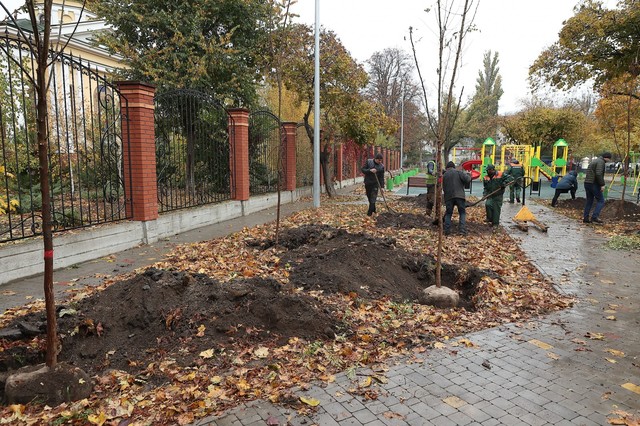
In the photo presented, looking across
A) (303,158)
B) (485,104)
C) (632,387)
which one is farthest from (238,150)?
(485,104)

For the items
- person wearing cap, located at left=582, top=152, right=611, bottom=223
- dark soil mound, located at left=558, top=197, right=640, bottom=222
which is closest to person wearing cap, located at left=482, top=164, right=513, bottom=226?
person wearing cap, located at left=582, top=152, right=611, bottom=223

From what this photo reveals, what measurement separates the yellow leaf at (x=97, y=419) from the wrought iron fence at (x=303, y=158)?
1643 centimetres

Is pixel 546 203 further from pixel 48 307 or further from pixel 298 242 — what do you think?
pixel 48 307

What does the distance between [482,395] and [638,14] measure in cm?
1322

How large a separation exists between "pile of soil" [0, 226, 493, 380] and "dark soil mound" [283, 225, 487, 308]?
25 mm

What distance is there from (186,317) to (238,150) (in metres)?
8.98

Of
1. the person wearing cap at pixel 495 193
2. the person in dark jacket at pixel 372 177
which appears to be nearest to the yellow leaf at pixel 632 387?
the person wearing cap at pixel 495 193

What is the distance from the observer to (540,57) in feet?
50.6

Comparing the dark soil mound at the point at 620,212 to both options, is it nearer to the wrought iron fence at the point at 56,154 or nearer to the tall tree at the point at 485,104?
the wrought iron fence at the point at 56,154

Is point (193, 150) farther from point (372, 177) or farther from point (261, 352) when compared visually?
point (261, 352)

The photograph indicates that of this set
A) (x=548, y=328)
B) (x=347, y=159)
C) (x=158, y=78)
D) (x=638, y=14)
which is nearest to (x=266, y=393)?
(x=548, y=328)

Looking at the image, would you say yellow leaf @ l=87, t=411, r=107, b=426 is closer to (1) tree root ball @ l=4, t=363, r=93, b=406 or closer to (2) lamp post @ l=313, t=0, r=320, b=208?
(1) tree root ball @ l=4, t=363, r=93, b=406

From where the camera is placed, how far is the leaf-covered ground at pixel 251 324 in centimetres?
323

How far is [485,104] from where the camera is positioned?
61.3 meters
